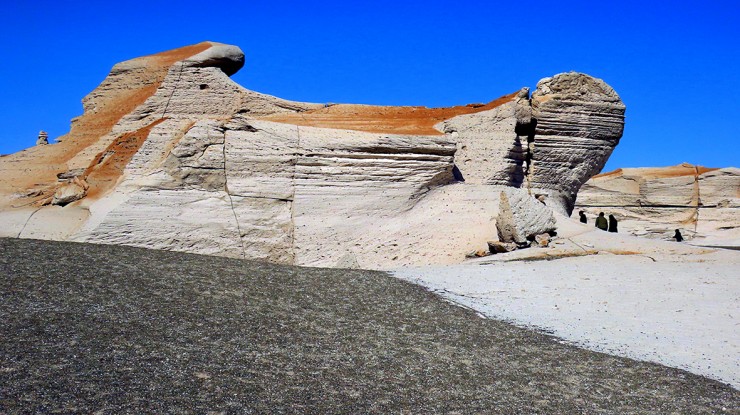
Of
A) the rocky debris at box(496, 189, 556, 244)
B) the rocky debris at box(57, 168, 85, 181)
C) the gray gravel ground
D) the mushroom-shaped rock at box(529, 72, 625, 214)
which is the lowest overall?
the gray gravel ground

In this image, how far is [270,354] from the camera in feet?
27.6

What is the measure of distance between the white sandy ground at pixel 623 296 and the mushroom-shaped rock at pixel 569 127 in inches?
145

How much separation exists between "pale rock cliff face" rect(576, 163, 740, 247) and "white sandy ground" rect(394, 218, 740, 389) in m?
21.0

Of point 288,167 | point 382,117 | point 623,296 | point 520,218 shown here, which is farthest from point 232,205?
point 623,296

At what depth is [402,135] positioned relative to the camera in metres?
17.4

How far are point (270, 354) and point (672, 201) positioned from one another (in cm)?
3334

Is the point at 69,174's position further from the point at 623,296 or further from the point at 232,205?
the point at 623,296

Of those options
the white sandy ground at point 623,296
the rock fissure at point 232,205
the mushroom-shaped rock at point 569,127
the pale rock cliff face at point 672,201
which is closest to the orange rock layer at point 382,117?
the mushroom-shaped rock at point 569,127

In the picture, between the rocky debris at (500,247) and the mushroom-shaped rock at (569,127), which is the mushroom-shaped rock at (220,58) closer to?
the mushroom-shaped rock at (569,127)

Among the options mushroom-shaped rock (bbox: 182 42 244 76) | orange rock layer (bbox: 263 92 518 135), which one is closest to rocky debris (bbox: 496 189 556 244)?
orange rock layer (bbox: 263 92 518 135)

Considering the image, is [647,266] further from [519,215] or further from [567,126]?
[567,126]

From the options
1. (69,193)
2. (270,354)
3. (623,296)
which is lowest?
(270,354)

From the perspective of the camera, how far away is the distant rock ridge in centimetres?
1577

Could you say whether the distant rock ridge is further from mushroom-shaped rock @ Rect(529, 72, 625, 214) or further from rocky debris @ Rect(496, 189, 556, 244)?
rocky debris @ Rect(496, 189, 556, 244)
